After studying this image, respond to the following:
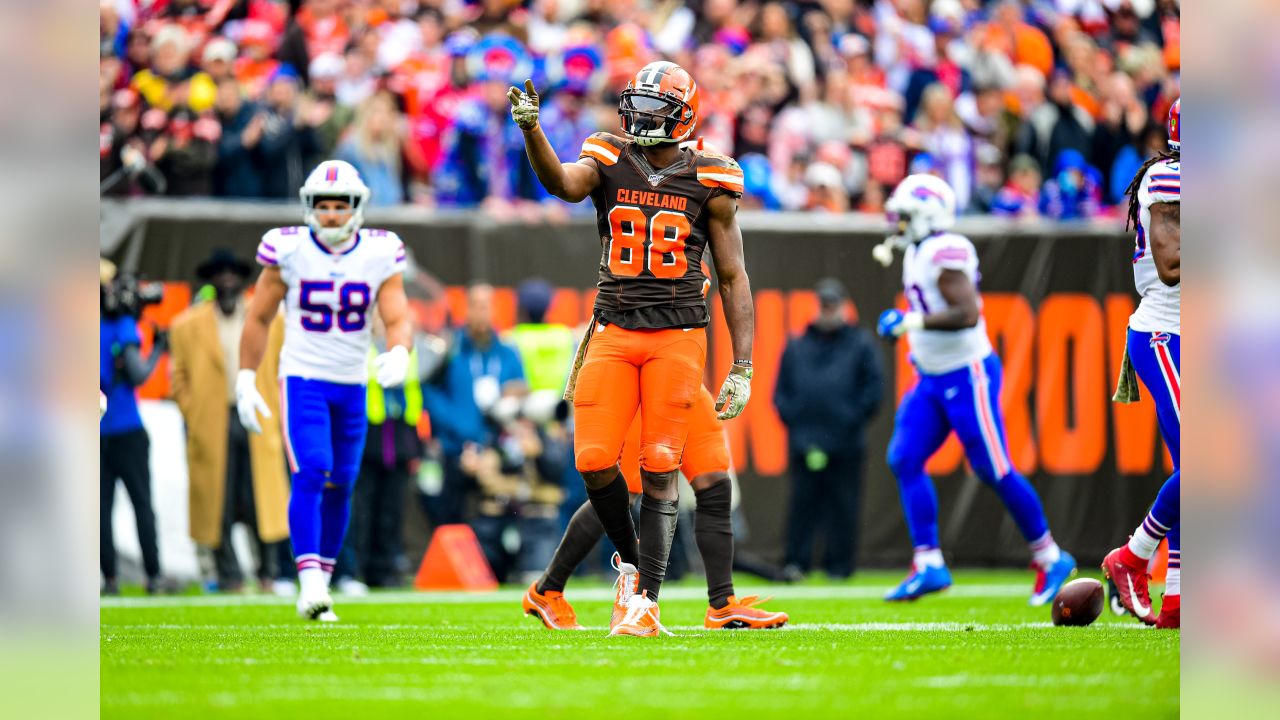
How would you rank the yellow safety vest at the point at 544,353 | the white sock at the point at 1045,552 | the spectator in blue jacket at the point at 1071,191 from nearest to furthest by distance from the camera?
the white sock at the point at 1045,552
the yellow safety vest at the point at 544,353
the spectator in blue jacket at the point at 1071,191

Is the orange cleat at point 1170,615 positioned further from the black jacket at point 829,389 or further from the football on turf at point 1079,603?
the black jacket at point 829,389

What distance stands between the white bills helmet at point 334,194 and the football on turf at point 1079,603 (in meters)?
3.92

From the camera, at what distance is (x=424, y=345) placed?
13.3m

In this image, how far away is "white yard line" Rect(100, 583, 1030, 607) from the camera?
1074 centimetres

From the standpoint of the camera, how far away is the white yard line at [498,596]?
10.7m

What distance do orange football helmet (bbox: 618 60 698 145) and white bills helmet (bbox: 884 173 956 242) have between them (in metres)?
3.44

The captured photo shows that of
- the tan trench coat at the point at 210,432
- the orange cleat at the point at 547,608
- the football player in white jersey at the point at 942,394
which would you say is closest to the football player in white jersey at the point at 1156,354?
the football player in white jersey at the point at 942,394

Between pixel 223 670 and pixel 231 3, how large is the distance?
1093 centimetres

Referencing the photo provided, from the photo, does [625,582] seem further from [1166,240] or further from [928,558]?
[928,558]

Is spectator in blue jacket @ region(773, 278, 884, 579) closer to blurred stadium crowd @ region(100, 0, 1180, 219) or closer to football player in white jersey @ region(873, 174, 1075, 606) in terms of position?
blurred stadium crowd @ region(100, 0, 1180, 219)

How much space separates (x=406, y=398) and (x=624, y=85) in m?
4.62

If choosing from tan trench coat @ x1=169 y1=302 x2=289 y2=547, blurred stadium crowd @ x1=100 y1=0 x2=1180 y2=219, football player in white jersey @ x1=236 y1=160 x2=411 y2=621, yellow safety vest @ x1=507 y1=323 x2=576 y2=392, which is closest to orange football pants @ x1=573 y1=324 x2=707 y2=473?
football player in white jersey @ x1=236 y1=160 x2=411 y2=621

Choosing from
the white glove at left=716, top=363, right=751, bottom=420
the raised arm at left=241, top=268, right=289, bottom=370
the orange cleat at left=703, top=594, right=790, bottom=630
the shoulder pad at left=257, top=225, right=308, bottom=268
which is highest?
the shoulder pad at left=257, top=225, right=308, bottom=268
